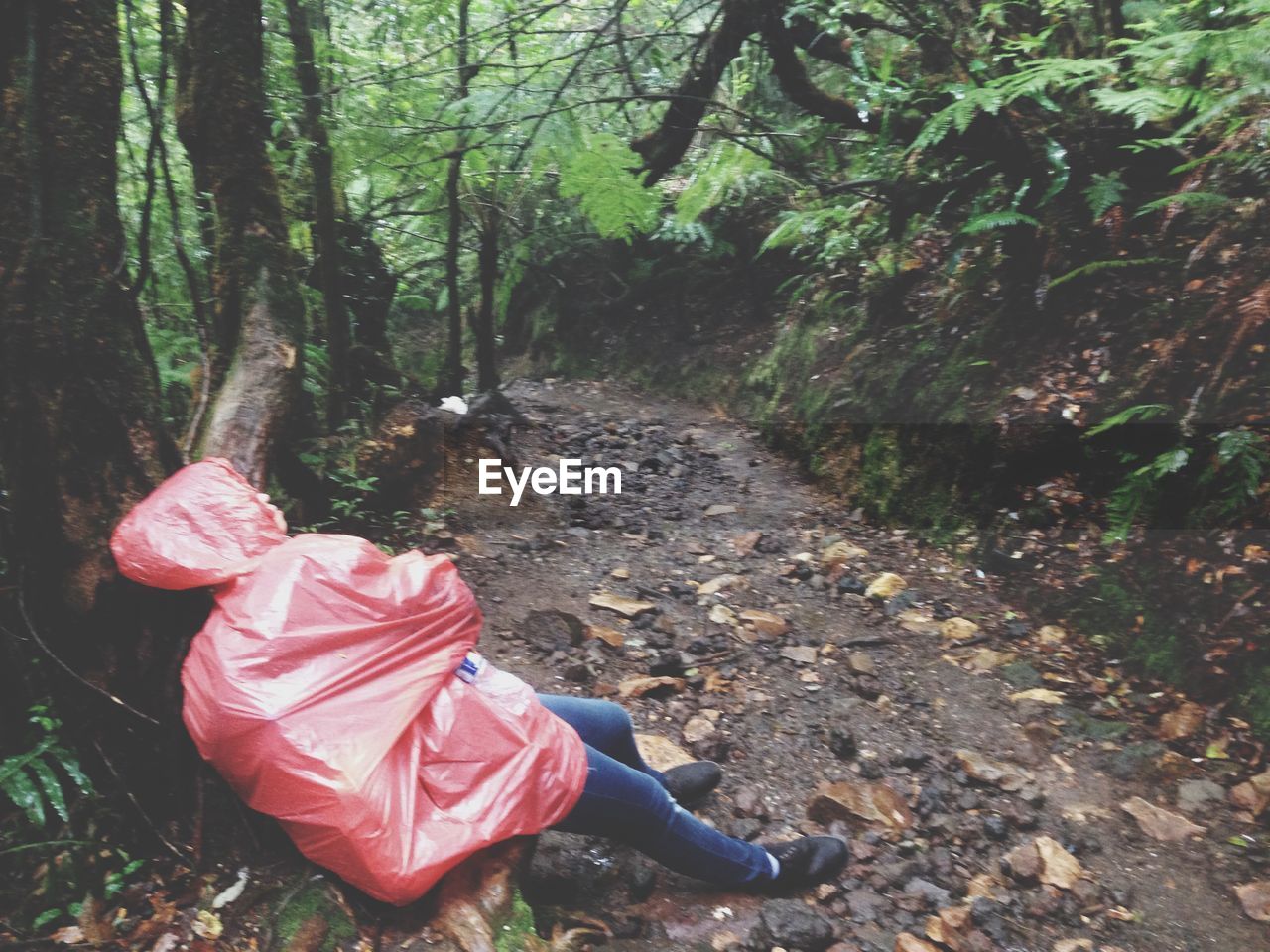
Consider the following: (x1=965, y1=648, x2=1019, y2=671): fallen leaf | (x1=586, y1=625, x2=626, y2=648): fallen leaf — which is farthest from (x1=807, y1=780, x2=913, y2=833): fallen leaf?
(x1=586, y1=625, x2=626, y2=648): fallen leaf

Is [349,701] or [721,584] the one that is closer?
[349,701]

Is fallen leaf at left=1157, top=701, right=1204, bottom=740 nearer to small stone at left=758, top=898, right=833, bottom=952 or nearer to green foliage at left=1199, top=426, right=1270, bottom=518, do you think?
green foliage at left=1199, top=426, right=1270, bottom=518

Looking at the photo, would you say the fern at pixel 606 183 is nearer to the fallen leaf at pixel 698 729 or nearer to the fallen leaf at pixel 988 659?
the fallen leaf at pixel 698 729

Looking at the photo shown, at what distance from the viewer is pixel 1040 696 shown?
348 cm

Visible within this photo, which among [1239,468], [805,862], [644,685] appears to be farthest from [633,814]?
[1239,468]

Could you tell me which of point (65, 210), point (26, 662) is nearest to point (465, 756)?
point (26, 662)

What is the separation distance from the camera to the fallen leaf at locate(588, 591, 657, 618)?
4387 millimetres

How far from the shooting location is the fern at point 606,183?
596cm

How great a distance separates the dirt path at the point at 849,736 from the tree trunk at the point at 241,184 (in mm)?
1670

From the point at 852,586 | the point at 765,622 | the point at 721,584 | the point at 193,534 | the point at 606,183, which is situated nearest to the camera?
the point at 193,534

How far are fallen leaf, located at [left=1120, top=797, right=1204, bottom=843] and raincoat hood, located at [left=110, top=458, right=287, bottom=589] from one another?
3.01 metres

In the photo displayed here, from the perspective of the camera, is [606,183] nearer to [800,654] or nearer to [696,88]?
[696,88]

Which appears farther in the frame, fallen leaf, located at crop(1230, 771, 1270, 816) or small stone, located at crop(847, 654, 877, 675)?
small stone, located at crop(847, 654, 877, 675)

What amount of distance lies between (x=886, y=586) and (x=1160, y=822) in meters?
1.84
